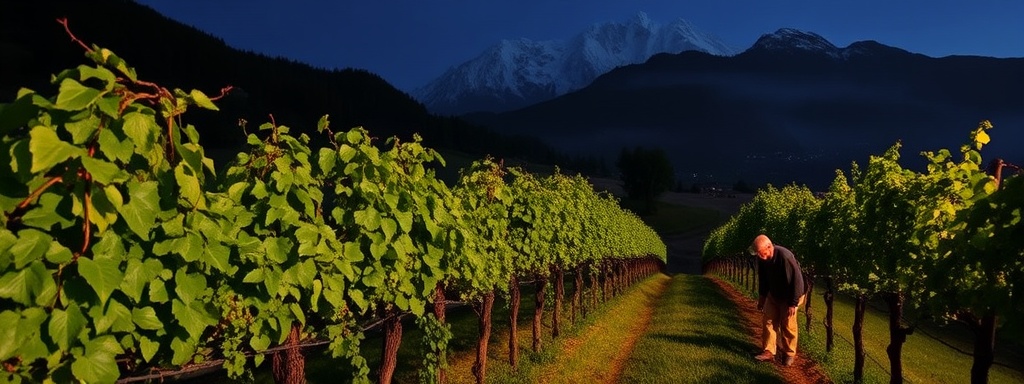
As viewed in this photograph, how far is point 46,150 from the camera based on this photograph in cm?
289

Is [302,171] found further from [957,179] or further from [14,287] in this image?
[957,179]

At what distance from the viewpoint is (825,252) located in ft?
59.1

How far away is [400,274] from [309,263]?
159 cm

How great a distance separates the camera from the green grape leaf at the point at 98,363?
331 cm

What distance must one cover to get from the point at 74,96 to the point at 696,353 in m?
15.0

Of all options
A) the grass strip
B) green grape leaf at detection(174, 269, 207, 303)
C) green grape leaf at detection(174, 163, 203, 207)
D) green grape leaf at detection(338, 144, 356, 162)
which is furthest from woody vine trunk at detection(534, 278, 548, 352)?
green grape leaf at detection(174, 163, 203, 207)

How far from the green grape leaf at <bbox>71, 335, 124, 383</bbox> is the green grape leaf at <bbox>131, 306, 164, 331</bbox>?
0.26 m

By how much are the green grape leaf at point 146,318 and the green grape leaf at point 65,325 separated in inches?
22.9

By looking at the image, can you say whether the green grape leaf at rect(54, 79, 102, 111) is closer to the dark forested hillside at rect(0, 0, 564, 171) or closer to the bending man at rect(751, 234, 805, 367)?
the bending man at rect(751, 234, 805, 367)

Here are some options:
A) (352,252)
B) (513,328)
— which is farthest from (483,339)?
(352,252)

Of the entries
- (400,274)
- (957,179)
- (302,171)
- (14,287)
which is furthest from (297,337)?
(957,179)

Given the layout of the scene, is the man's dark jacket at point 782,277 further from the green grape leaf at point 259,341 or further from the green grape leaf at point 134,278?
the green grape leaf at point 134,278

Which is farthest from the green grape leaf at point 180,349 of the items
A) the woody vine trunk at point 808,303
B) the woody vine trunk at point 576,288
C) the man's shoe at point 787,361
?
the woody vine trunk at point 808,303

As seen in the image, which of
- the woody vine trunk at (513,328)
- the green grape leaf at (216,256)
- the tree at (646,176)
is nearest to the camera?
the green grape leaf at (216,256)
